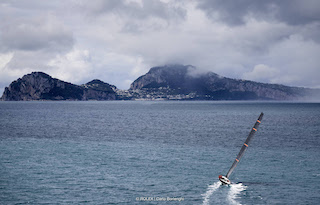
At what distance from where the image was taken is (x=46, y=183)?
3862cm

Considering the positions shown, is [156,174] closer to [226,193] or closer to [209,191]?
[209,191]

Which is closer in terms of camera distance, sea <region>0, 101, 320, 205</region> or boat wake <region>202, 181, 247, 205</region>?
boat wake <region>202, 181, 247, 205</region>

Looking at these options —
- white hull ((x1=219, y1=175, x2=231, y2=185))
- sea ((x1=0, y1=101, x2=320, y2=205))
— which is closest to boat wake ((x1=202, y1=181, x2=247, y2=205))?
sea ((x1=0, y1=101, x2=320, y2=205))

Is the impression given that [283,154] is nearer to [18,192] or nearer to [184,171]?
[184,171]

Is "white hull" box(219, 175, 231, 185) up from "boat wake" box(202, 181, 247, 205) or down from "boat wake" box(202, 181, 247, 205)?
up

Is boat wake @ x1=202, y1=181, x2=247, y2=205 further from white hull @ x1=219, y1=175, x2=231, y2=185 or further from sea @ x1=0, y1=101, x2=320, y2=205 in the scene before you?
white hull @ x1=219, y1=175, x2=231, y2=185

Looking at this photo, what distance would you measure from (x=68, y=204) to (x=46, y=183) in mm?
8502

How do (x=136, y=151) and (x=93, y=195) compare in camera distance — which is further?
(x=136, y=151)

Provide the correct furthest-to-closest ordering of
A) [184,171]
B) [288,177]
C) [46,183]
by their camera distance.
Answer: [184,171] → [288,177] → [46,183]

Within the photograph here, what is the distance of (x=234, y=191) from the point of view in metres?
35.9

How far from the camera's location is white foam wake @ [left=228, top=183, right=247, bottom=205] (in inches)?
1313

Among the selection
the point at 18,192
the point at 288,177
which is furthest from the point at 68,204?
the point at 288,177

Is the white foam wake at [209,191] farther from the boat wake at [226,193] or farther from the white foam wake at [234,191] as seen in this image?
the white foam wake at [234,191]

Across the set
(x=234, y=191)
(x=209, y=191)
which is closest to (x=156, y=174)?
(x=209, y=191)
